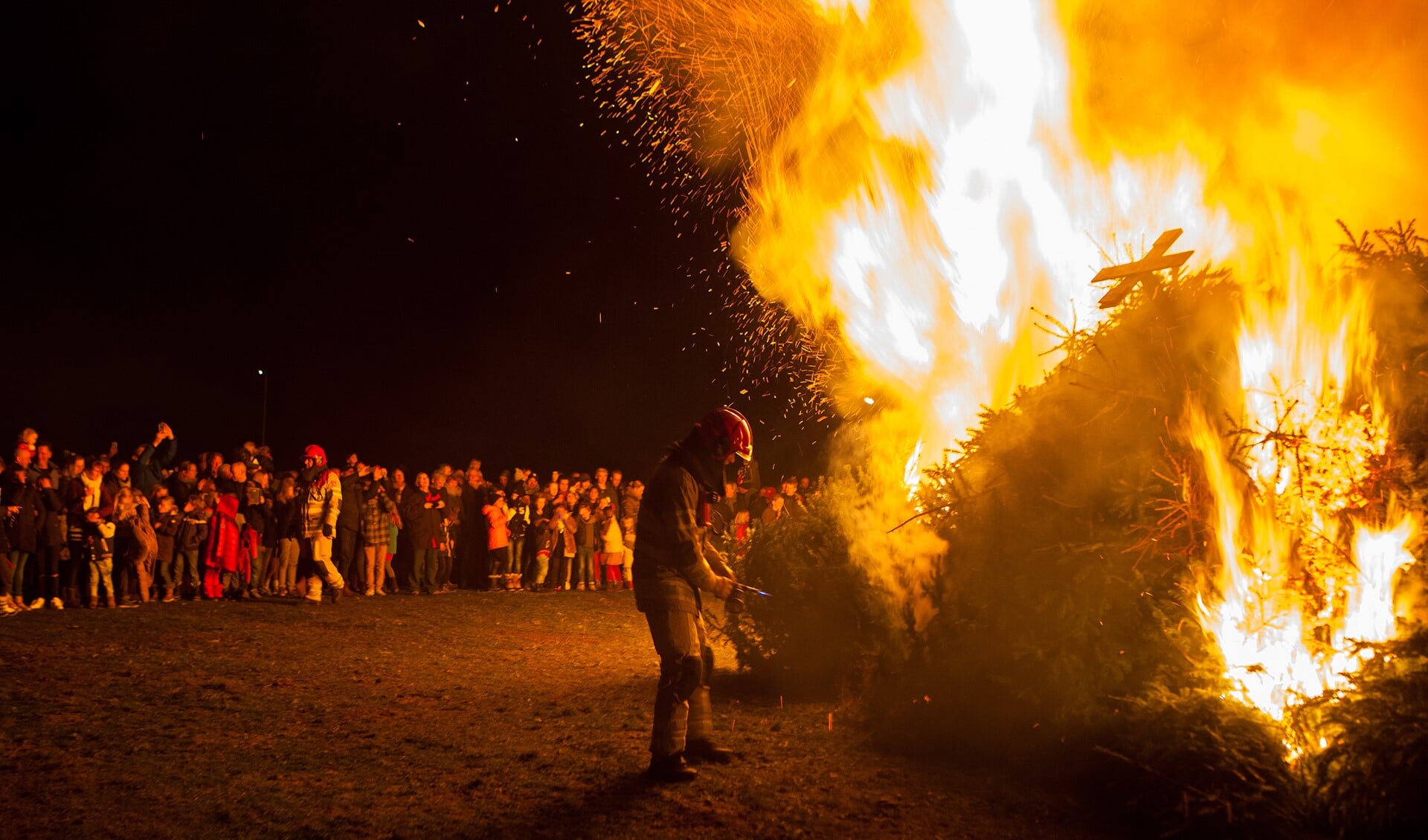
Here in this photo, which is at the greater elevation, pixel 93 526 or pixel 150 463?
pixel 150 463

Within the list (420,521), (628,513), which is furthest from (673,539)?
(628,513)

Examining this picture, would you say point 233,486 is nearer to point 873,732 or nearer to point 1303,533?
point 873,732

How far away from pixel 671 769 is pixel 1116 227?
5.39m

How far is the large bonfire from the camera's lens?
4.99m

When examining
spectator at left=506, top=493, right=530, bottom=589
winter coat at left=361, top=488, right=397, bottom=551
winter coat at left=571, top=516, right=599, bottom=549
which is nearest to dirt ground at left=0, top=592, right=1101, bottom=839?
winter coat at left=361, top=488, right=397, bottom=551

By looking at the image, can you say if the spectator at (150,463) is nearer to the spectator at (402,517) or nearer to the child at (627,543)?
the spectator at (402,517)

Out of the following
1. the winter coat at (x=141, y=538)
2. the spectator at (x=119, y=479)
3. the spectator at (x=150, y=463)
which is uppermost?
the spectator at (x=150, y=463)

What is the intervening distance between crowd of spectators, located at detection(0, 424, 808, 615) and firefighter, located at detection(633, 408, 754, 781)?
109 inches

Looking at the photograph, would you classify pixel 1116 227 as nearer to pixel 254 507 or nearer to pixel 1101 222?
pixel 1101 222

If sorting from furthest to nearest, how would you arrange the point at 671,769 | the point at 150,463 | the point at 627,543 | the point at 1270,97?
the point at 627,543 < the point at 150,463 < the point at 1270,97 < the point at 671,769

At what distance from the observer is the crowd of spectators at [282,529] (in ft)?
39.5

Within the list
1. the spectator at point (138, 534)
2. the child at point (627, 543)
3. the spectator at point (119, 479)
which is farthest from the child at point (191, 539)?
the child at point (627, 543)

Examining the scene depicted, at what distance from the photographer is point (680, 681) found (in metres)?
5.62

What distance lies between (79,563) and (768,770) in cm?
1058
